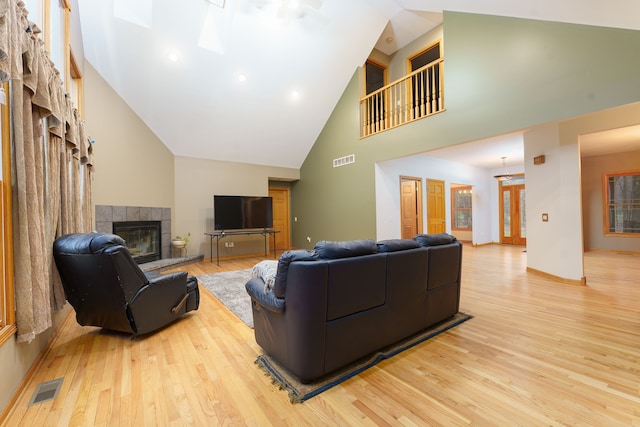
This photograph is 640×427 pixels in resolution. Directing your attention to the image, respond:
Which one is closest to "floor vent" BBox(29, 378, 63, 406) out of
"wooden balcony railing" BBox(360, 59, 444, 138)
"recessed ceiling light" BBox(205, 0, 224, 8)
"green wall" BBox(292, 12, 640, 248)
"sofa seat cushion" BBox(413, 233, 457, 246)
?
"sofa seat cushion" BBox(413, 233, 457, 246)

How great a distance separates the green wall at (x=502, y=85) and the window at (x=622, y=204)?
5393mm

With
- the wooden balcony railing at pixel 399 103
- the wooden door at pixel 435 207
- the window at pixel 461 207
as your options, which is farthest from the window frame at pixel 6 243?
the window at pixel 461 207

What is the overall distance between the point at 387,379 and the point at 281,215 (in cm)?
698

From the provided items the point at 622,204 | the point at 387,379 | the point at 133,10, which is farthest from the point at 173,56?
the point at 622,204

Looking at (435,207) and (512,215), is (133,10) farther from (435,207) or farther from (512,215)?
(512,215)

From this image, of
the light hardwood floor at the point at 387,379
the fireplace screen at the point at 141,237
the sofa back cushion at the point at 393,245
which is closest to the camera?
the light hardwood floor at the point at 387,379

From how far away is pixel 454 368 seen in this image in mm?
1903

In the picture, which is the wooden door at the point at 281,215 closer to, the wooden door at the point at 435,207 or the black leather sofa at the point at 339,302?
the wooden door at the point at 435,207

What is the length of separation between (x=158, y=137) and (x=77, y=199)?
3.10m

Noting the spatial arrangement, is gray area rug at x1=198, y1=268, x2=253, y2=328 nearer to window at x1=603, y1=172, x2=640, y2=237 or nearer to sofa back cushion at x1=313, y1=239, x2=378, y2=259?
sofa back cushion at x1=313, y1=239, x2=378, y2=259

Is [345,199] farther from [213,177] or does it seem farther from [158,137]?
[158,137]

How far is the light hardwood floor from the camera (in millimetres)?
A: 1475

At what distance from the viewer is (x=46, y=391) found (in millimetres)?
1699

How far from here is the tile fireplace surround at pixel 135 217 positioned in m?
4.40
